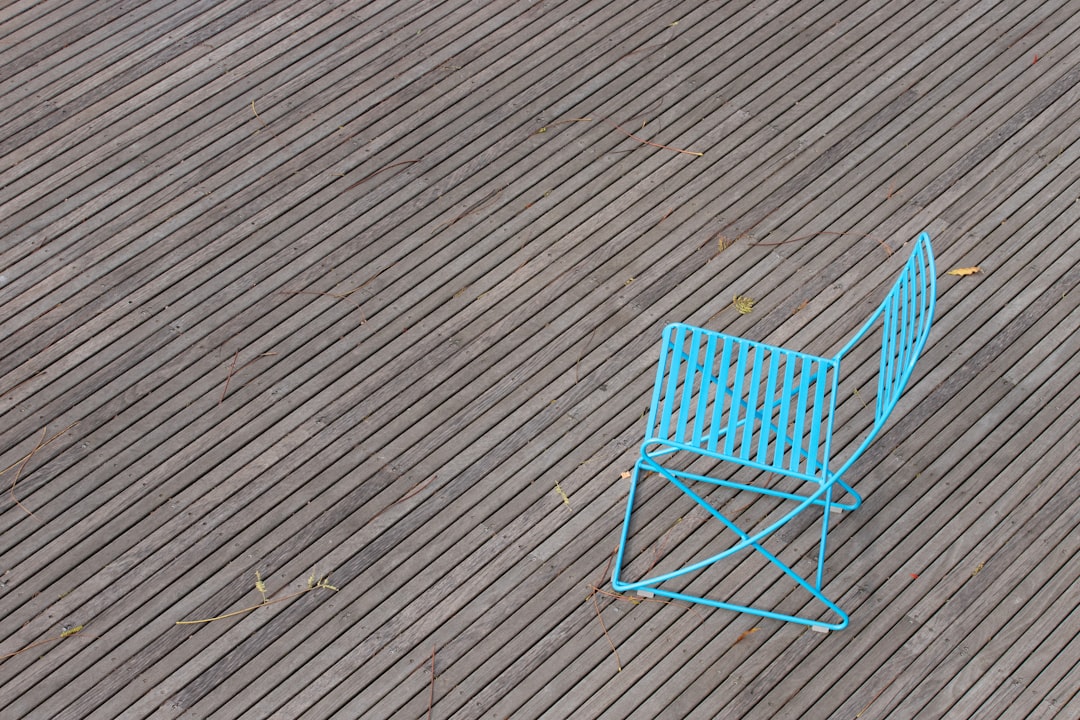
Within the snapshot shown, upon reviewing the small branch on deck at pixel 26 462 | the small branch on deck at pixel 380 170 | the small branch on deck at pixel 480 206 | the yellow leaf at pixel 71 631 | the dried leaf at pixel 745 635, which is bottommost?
the dried leaf at pixel 745 635

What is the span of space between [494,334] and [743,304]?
0.91m

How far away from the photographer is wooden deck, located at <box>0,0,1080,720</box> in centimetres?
304

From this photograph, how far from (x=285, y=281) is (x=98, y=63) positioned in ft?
4.54

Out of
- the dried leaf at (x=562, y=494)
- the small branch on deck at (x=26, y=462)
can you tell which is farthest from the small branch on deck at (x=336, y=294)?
the dried leaf at (x=562, y=494)

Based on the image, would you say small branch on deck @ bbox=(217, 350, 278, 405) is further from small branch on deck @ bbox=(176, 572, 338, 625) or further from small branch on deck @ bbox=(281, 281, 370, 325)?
small branch on deck @ bbox=(176, 572, 338, 625)

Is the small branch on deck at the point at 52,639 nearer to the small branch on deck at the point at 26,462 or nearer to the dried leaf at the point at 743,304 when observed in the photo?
the small branch on deck at the point at 26,462

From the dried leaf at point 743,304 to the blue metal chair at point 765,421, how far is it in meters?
0.18

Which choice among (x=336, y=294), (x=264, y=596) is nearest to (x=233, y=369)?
(x=336, y=294)

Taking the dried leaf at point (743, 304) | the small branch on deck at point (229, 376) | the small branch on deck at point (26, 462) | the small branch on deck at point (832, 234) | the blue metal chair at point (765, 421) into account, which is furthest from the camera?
the small branch on deck at point (832, 234)

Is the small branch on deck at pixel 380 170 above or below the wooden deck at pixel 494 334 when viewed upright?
above

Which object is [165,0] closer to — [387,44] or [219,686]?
[387,44]

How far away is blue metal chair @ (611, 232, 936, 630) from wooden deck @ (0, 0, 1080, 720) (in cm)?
9

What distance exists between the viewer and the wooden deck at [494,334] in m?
3.04

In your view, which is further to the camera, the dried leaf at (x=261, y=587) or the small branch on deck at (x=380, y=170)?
the small branch on deck at (x=380, y=170)
